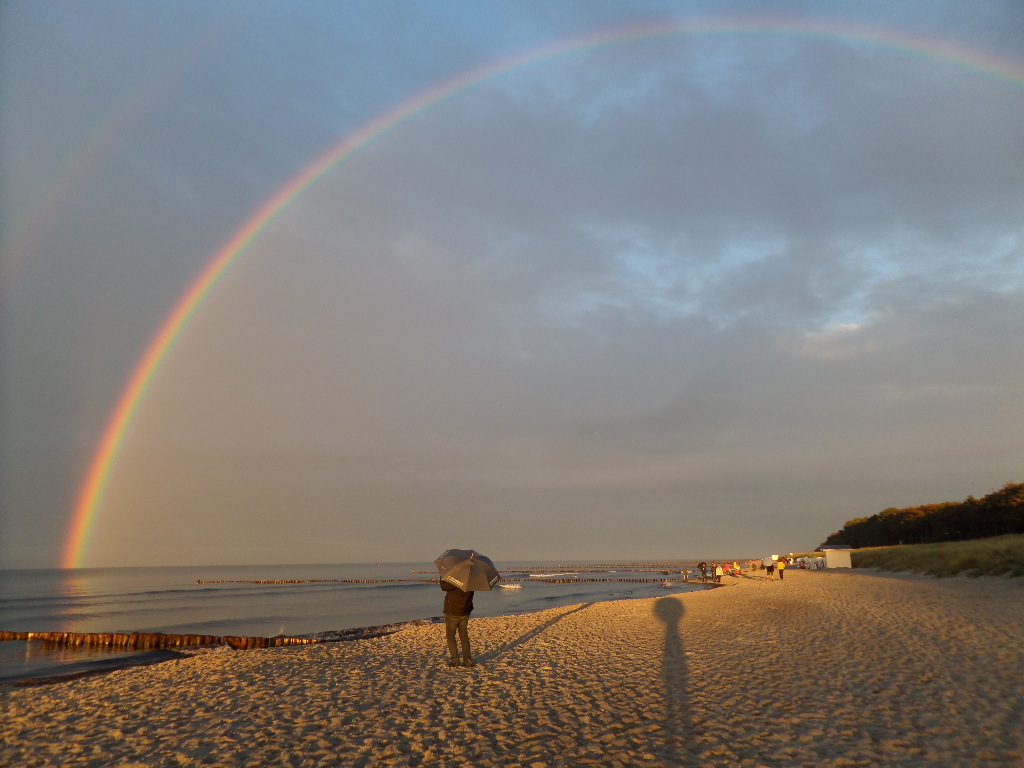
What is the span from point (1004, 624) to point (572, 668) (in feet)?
36.9

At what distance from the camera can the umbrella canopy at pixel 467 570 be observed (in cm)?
1193

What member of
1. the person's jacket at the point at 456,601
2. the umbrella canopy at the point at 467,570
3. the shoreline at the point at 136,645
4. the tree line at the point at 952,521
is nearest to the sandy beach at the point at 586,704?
the person's jacket at the point at 456,601

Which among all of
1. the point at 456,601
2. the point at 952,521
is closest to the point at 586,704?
the point at 456,601

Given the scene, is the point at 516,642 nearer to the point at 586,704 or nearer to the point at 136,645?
the point at 586,704

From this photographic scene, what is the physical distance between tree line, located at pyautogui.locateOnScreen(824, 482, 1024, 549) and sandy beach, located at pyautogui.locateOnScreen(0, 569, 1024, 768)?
5736cm

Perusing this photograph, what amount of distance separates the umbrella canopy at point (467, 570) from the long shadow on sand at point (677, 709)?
3971 millimetres

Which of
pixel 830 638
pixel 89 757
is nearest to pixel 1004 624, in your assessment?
pixel 830 638

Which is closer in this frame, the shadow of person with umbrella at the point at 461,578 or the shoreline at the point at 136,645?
the shadow of person with umbrella at the point at 461,578

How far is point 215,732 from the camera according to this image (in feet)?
29.6

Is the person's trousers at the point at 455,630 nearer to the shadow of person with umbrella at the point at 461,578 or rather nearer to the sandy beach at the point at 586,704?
the shadow of person with umbrella at the point at 461,578

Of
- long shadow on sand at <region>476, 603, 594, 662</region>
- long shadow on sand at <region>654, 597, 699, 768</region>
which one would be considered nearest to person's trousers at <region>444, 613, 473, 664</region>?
long shadow on sand at <region>476, 603, 594, 662</region>

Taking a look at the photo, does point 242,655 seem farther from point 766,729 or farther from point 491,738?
point 766,729

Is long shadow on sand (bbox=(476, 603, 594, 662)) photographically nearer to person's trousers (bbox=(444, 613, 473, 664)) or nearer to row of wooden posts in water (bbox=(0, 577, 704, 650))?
person's trousers (bbox=(444, 613, 473, 664))

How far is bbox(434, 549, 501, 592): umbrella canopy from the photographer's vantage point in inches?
470
